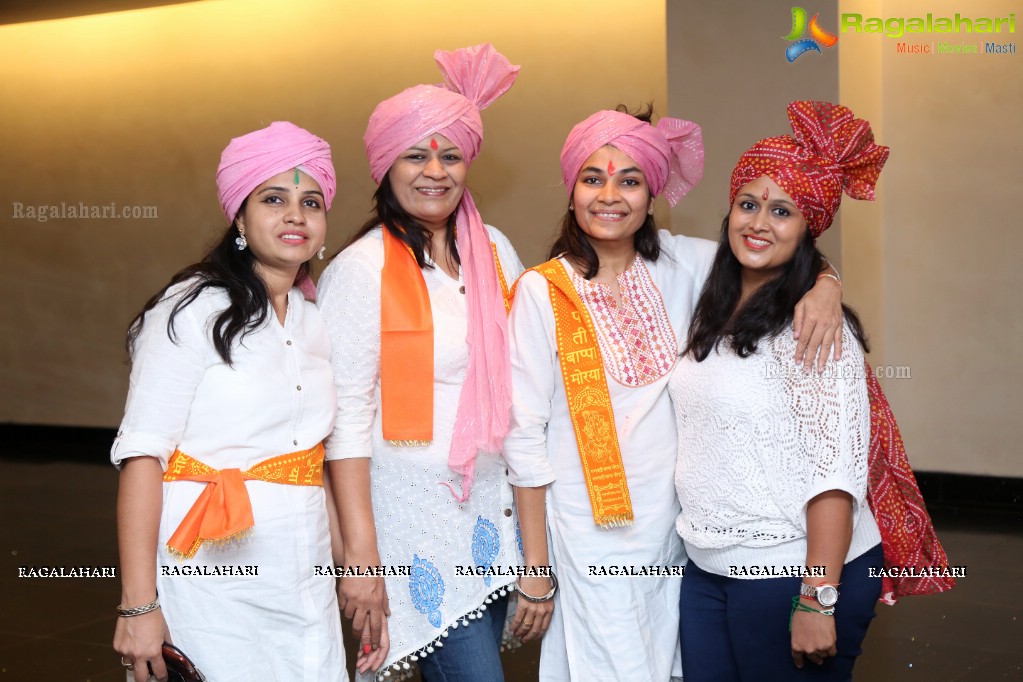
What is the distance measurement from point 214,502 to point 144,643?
11.0 inches

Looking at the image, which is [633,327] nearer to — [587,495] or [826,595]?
[587,495]

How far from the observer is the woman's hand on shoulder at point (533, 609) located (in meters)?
2.41

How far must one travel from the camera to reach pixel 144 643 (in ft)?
6.51

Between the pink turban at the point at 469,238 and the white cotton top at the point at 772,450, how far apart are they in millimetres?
440

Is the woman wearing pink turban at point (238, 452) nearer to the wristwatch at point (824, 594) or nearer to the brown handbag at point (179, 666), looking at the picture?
the brown handbag at point (179, 666)

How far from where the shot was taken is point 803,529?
216 cm

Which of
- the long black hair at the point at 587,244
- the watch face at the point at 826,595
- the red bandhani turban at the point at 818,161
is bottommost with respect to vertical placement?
the watch face at the point at 826,595

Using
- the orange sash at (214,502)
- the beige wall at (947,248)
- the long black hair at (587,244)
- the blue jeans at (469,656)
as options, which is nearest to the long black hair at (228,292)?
the orange sash at (214,502)

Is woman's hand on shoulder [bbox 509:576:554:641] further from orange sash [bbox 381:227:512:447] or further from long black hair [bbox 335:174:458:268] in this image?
long black hair [bbox 335:174:458:268]

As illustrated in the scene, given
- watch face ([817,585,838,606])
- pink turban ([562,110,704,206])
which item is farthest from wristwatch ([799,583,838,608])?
pink turban ([562,110,704,206])

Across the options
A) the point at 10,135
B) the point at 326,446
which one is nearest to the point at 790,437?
the point at 326,446

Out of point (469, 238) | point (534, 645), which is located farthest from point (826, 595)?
point (534, 645)

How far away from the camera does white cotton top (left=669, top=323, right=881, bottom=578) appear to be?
6.94ft

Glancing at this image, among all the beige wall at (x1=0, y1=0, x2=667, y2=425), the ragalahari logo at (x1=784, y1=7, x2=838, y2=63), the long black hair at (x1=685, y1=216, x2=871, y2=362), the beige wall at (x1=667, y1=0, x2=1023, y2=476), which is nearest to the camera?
the long black hair at (x1=685, y1=216, x2=871, y2=362)
